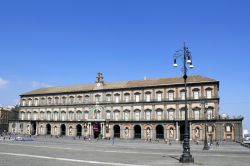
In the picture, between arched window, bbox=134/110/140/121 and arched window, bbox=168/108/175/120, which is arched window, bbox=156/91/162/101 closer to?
arched window, bbox=168/108/175/120

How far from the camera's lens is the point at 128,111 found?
7412 cm

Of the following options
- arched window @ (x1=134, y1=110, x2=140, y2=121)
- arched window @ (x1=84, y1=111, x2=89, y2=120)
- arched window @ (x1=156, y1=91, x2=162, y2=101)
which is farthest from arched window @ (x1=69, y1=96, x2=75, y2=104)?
arched window @ (x1=156, y1=91, x2=162, y2=101)

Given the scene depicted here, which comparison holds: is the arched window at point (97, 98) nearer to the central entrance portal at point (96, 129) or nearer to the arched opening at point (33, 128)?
the central entrance portal at point (96, 129)

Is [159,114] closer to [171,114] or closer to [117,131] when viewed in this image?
[171,114]

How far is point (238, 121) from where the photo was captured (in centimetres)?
6212

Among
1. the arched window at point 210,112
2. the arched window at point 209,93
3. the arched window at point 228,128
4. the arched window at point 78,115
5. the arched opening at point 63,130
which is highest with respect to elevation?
the arched window at point 209,93

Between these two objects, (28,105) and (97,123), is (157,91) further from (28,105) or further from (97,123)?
(28,105)

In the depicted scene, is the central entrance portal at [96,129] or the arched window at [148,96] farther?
the central entrance portal at [96,129]

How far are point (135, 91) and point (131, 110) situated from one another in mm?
4688

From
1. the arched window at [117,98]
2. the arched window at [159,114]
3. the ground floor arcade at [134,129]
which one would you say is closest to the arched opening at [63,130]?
the ground floor arcade at [134,129]

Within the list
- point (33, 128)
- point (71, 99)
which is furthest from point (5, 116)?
point (71, 99)

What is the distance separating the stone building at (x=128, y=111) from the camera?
212 ft

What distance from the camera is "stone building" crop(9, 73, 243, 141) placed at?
64.6 m

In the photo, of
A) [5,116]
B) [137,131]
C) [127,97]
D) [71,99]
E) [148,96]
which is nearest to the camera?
[148,96]
